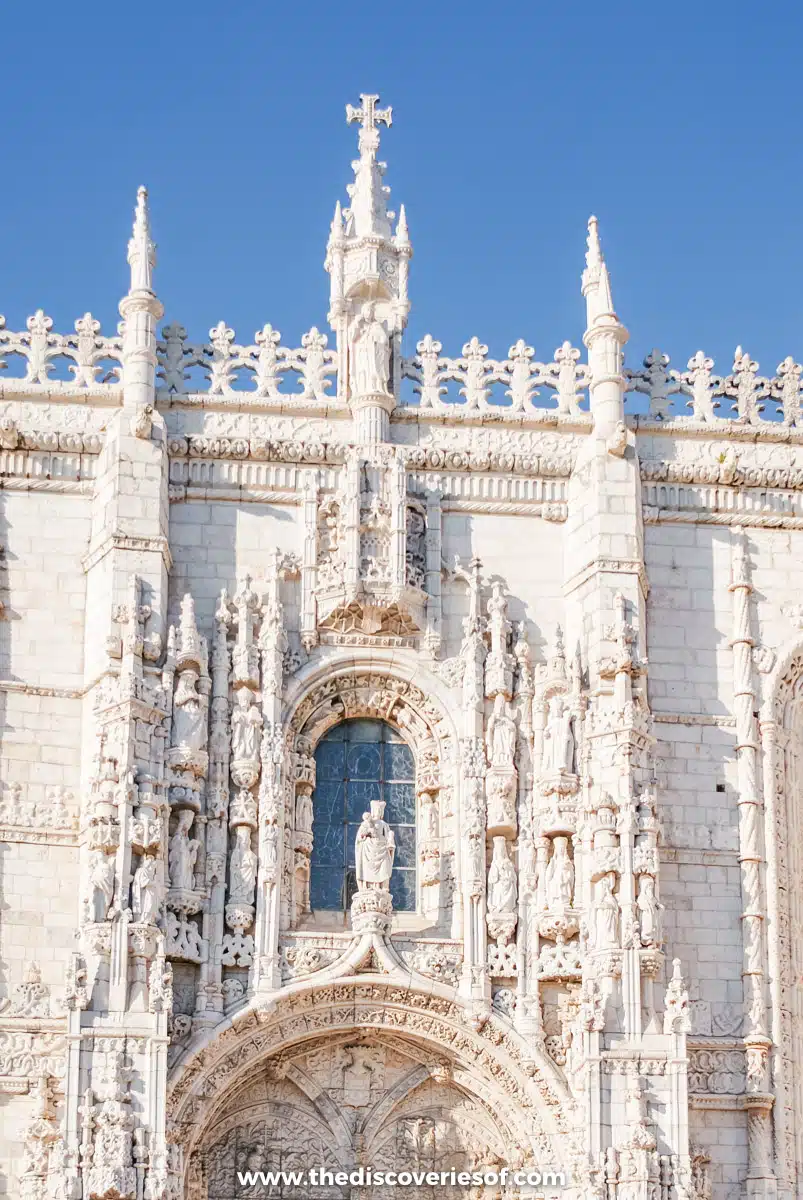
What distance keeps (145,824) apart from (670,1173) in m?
5.13

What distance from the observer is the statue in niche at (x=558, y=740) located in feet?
76.2

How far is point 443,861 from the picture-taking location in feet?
76.6

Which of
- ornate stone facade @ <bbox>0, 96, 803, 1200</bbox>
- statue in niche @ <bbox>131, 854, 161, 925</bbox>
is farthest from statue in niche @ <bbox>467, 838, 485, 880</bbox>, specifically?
statue in niche @ <bbox>131, 854, 161, 925</bbox>

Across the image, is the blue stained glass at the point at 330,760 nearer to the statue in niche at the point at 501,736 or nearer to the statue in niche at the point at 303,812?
the statue in niche at the point at 303,812

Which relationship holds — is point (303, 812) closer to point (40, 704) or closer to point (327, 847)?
point (327, 847)

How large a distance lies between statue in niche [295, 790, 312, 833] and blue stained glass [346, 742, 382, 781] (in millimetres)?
508

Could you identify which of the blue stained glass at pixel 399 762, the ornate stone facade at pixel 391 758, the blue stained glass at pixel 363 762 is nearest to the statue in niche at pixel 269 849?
the ornate stone facade at pixel 391 758

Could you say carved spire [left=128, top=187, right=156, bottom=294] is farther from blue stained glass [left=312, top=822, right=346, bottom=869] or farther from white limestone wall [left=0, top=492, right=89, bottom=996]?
blue stained glass [left=312, top=822, right=346, bottom=869]

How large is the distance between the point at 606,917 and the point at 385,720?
2801 mm

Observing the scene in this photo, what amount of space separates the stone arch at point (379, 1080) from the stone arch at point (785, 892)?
6.22 feet

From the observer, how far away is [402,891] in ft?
77.4

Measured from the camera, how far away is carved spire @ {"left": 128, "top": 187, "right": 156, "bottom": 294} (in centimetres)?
2430

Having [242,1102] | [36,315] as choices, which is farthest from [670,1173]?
[36,315]

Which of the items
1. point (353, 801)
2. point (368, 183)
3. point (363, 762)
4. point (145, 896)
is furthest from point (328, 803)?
point (368, 183)
